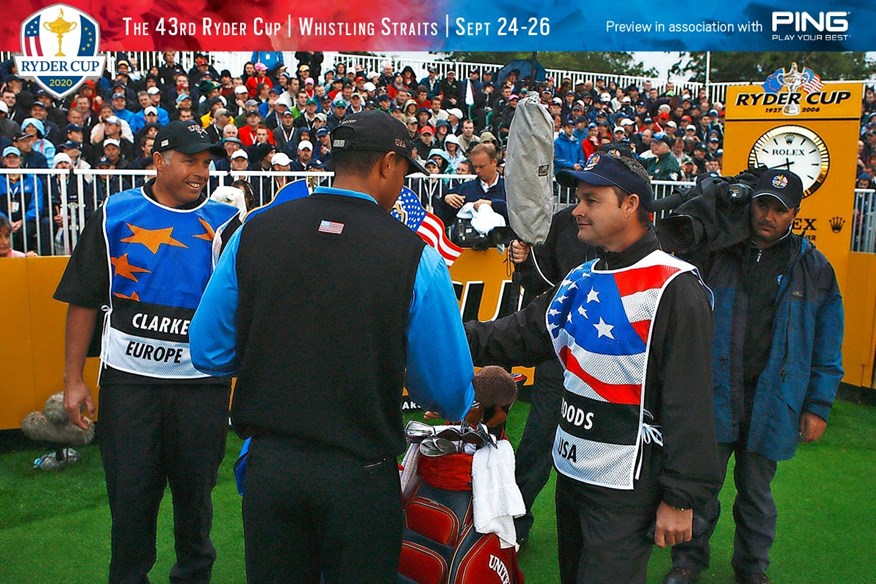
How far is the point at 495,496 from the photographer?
3.42 m

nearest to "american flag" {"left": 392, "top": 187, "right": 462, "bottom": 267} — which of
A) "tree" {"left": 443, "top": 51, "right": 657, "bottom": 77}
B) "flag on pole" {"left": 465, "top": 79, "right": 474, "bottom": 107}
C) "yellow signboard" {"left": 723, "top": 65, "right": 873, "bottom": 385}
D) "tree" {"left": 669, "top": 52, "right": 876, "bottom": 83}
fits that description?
"yellow signboard" {"left": 723, "top": 65, "right": 873, "bottom": 385}

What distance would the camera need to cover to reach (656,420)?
2.86 meters

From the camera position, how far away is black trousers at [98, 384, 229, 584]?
3.58 m

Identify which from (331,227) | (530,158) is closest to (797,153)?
(530,158)

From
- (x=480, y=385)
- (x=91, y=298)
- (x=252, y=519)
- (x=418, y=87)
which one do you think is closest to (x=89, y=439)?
(x=91, y=298)

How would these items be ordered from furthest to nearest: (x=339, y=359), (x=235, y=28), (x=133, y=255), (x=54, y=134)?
(x=54, y=134) → (x=235, y=28) → (x=133, y=255) → (x=339, y=359)

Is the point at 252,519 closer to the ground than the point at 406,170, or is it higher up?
closer to the ground

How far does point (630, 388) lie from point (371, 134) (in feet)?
3.80

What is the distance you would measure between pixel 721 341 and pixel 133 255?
2.70m

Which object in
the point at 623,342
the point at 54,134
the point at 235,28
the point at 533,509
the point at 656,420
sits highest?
the point at 235,28

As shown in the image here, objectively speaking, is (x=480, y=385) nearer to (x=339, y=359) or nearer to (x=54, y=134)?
(x=339, y=359)

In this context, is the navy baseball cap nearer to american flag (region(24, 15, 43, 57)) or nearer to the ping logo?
american flag (region(24, 15, 43, 57))

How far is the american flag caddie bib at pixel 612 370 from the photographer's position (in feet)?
9.17

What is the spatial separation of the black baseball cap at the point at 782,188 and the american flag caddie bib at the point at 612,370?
1.38m
